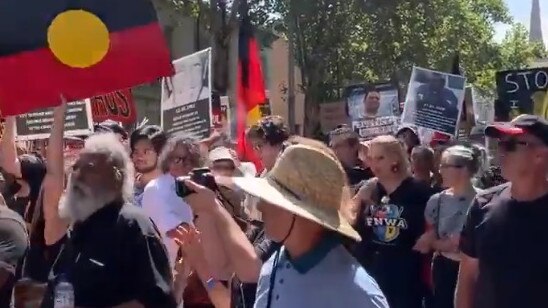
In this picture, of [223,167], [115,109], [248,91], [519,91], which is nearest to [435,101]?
[519,91]

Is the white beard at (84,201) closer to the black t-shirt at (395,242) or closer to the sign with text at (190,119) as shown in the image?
the black t-shirt at (395,242)

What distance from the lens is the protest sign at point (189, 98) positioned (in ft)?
32.4

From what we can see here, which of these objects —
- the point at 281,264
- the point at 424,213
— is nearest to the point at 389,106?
the point at 424,213

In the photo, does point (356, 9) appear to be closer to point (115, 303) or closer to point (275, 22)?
point (275, 22)

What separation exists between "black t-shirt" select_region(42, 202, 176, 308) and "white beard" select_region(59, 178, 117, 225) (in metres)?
0.03

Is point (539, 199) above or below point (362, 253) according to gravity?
above

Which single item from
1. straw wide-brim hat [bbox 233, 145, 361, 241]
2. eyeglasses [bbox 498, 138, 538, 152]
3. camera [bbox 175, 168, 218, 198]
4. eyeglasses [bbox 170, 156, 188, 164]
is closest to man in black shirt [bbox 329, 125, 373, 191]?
eyeglasses [bbox 170, 156, 188, 164]

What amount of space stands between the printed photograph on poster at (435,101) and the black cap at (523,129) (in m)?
7.84

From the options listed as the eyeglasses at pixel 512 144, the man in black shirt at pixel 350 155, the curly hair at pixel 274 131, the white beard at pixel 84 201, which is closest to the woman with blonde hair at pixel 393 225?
the curly hair at pixel 274 131

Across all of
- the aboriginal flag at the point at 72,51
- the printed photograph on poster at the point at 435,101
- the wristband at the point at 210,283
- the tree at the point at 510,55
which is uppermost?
the aboriginal flag at the point at 72,51

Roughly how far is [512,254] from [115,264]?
1.66 metres

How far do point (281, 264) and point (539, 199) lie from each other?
161cm

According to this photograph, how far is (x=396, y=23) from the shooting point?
29359 mm

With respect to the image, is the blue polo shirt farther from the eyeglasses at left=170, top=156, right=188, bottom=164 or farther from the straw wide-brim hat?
the eyeglasses at left=170, top=156, right=188, bottom=164
